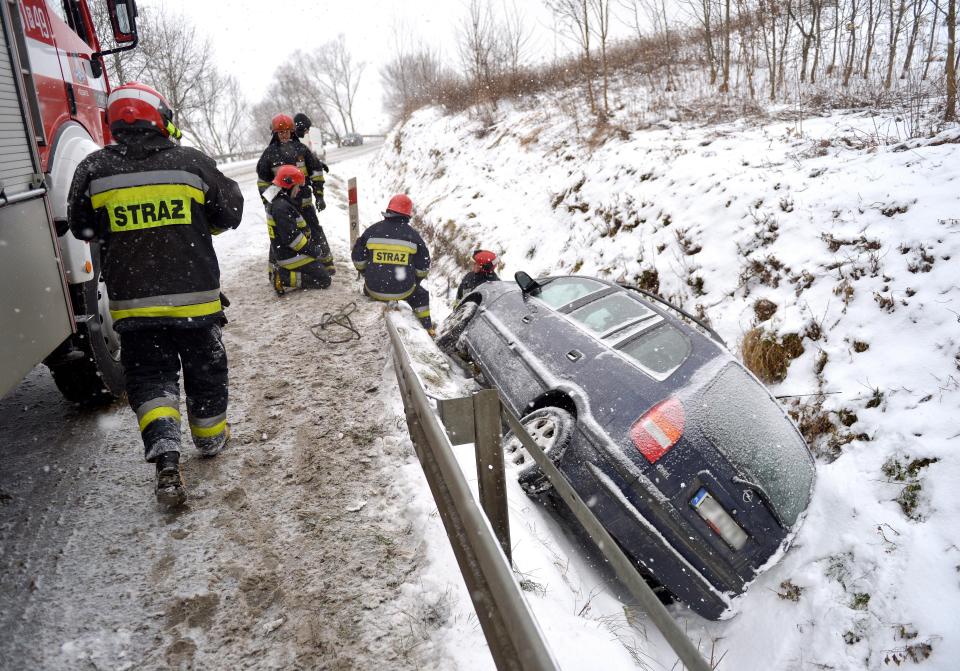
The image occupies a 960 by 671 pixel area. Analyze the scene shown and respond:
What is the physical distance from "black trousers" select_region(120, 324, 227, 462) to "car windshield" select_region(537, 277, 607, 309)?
258cm

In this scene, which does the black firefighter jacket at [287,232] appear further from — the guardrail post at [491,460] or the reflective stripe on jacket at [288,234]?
the guardrail post at [491,460]

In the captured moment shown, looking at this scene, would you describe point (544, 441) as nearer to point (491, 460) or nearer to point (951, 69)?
point (491, 460)

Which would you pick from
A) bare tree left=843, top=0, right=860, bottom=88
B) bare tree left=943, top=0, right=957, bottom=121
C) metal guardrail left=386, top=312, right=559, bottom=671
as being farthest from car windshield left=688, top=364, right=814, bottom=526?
bare tree left=843, top=0, right=860, bottom=88

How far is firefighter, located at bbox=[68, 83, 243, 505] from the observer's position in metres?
2.55

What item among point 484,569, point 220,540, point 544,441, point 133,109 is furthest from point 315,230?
point 484,569

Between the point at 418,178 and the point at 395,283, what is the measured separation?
409 inches

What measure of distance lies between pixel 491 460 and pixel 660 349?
1.83 m

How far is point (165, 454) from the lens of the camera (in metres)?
2.58

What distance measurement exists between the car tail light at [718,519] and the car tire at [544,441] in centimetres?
76

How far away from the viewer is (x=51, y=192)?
2797 millimetres

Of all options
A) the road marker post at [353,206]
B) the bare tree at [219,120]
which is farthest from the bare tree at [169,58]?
the road marker post at [353,206]

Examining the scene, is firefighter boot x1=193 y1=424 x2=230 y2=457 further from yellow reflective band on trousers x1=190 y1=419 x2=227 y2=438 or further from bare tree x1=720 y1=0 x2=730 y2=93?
bare tree x1=720 y1=0 x2=730 y2=93

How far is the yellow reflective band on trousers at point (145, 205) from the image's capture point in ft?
8.34

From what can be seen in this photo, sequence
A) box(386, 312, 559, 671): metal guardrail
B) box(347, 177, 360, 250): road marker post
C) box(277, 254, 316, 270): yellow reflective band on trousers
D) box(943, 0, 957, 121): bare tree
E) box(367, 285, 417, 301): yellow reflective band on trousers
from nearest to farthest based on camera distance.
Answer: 1. box(386, 312, 559, 671): metal guardrail
2. box(943, 0, 957, 121): bare tree
3. box(367, 285, 417, 301): yellow reflective band on trousers
4. box(277, 254, 316, 270): yellow reflective band on trousers
5. box(347, 177, 360, 250): road marker post
